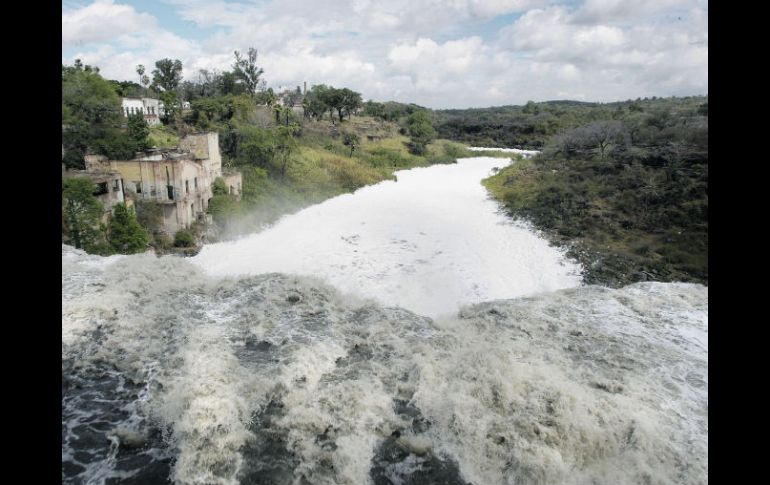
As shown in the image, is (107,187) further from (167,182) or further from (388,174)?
(388,174)

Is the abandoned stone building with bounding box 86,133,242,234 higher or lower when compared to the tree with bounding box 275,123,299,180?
lower

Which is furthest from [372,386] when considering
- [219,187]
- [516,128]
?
[516,128]

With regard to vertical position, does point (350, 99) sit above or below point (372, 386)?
above

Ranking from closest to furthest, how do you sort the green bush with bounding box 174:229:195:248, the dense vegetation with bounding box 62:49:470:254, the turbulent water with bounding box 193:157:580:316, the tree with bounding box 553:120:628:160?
the turbulent water with bounding box 193:157:580:316, the green bush with bounding box 174:229:195:248, the dense vegetation with bounding box 62:49:470:254, the tree with bounding box 553:120:628:160

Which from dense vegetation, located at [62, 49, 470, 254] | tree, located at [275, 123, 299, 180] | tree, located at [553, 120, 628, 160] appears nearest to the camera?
dense vegetation, located at [62, 49, 470, 254]

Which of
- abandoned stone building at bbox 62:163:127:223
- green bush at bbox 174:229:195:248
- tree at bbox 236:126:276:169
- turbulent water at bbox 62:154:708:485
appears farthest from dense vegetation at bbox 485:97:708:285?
abandoned stone building at bbox 62:163:127:223

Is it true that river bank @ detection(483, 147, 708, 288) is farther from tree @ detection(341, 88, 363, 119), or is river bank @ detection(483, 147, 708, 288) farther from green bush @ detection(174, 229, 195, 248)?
tree @ detection(341, 88, 363, 119)

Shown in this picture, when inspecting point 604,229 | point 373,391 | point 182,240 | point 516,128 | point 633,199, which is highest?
point 516,128

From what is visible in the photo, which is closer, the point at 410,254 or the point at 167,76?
the point at 410,254
